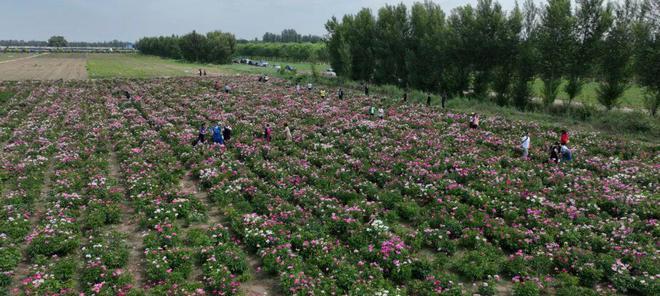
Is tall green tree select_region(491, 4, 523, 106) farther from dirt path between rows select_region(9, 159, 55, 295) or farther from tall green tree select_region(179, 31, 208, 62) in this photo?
tall green tree select_region(179, 31, 208, 62)

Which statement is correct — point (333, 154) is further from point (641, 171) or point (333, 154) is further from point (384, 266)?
point (641, 171)

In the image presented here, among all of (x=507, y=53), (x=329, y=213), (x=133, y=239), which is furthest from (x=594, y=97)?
(x=133, y=239)

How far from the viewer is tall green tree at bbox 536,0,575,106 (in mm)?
40125

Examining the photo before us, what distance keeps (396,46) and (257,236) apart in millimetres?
54585

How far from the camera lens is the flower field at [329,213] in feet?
39.3

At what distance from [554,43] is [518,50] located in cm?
485

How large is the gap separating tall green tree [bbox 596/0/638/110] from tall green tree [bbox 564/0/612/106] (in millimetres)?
809

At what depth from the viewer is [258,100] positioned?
4559 cm

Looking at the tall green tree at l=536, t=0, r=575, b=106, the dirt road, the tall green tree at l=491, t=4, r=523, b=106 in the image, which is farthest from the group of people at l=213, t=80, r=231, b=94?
the tall green tree at l=536, t=0, r=575, b=106

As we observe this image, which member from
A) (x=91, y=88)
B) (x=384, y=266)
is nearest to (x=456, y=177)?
(x=384, y=266)

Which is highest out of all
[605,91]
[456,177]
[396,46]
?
[396,46]

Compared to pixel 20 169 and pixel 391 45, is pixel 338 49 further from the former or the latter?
pixel 20 169

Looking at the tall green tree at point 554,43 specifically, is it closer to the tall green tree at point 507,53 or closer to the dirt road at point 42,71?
the tall green tree at point 507,53

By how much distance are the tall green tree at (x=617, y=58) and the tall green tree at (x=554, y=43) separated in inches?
130
